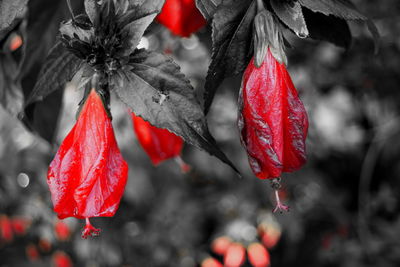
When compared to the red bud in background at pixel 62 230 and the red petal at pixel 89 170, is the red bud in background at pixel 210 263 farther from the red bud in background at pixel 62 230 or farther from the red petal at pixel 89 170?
the red petal at pixel 89 170

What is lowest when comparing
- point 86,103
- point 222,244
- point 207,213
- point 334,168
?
point 334,168

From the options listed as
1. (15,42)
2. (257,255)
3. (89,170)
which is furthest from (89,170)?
(257,255)

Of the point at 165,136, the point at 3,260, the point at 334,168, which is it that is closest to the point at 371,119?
the point at 334,168

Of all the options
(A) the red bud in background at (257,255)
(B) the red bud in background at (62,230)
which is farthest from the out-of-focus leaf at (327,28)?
(B) the red bud in background at (62,230)

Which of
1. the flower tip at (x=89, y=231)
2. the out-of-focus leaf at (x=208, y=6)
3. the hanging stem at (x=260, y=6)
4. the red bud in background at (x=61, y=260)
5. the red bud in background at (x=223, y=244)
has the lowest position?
the red bud in background at (x=223, y=244)

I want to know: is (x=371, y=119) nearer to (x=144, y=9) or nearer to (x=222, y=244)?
(x=222, y=244)

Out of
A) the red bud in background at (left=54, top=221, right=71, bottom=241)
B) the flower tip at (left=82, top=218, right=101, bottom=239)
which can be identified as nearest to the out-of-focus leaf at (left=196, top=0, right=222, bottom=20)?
the flower tip at (left=82, top=218, right=101, bottom=239)

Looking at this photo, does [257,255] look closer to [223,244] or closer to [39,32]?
[223,244]
